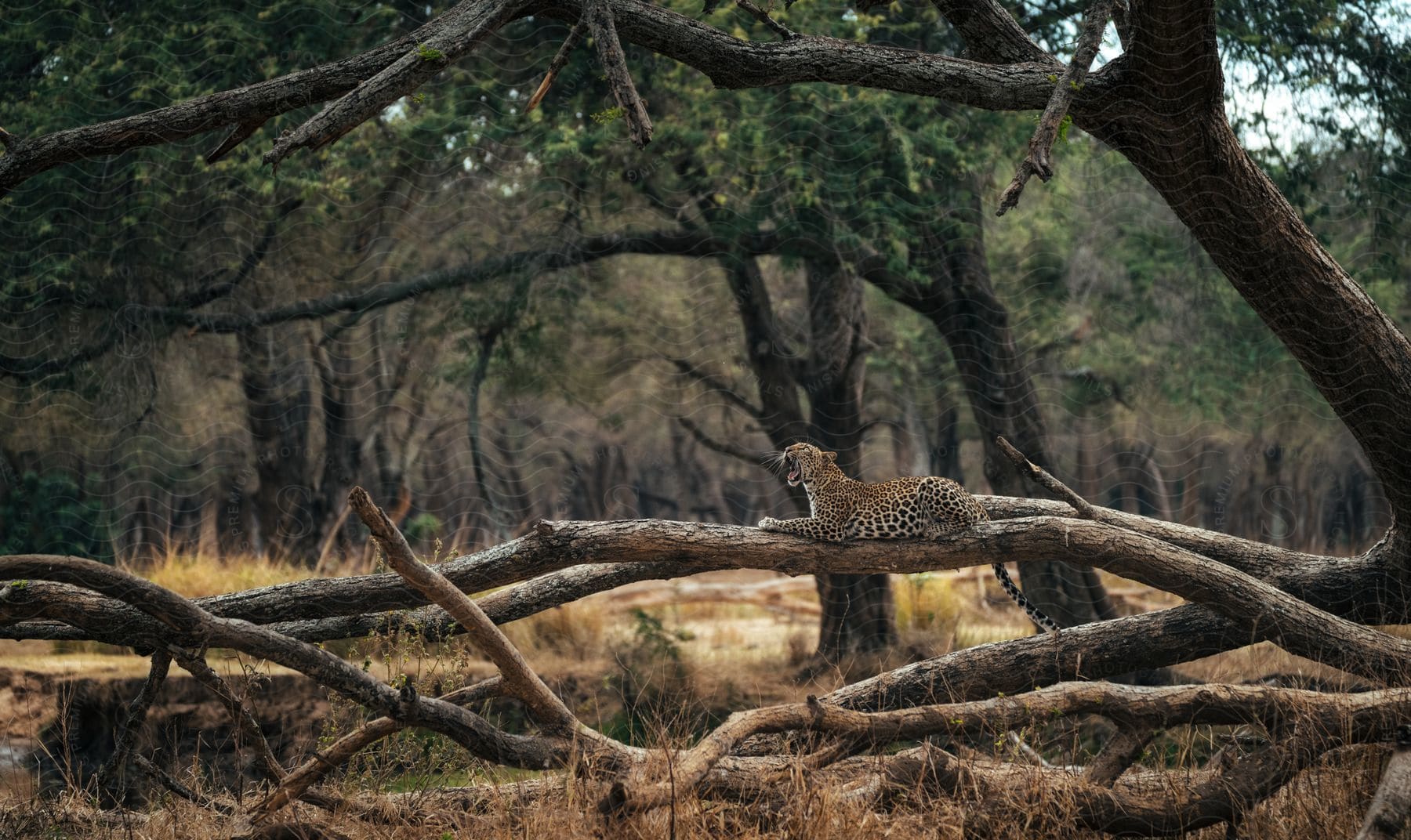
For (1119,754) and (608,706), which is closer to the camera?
(1119,754)

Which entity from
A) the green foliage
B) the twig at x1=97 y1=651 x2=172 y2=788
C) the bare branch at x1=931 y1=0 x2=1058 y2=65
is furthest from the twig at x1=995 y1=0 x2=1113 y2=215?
the green foliage

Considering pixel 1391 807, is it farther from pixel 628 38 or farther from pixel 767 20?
pixel 628 38

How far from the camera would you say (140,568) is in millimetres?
10938

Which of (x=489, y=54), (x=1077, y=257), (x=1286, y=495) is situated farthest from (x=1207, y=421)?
(x=489, y=54)

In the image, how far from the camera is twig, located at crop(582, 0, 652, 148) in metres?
3.86

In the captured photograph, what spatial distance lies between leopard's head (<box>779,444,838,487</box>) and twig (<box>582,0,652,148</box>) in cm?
258

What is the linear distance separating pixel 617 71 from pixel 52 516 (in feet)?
40.0

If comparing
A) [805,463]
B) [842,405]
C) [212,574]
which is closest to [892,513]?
[805,463]

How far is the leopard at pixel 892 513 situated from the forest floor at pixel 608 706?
0.75m

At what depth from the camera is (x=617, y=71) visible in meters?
4.14

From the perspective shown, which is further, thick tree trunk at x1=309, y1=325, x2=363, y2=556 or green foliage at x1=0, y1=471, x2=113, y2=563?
thick tree trunk at x1=309, y1=325, x2=363, y2=556

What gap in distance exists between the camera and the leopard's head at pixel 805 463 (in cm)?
632

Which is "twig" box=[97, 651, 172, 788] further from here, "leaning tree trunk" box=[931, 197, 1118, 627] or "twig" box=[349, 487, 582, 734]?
"leaning tree trunk" box=[931, 197, 1118, 627]

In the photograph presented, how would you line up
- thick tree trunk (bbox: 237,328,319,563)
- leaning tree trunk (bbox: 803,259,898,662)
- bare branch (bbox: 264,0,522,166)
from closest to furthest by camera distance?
bare branch (bbox: 264,0,522,166) < leaning tree trunk (bbox: 803,259,898,662) < thick tree trunk (bbox: 237,328,319,563)
